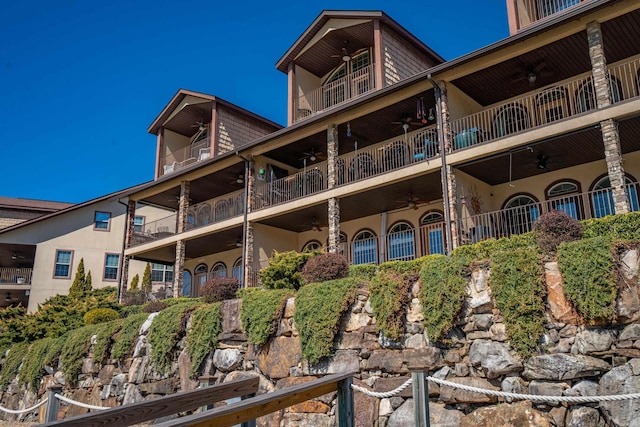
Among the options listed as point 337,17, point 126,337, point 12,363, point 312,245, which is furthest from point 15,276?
point 337,17

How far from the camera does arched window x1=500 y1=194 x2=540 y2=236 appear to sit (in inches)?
621

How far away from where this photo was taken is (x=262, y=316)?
1151 centimetres

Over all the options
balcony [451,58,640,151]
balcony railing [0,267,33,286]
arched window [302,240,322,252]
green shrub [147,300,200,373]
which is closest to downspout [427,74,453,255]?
balcony [451,58,640,151]

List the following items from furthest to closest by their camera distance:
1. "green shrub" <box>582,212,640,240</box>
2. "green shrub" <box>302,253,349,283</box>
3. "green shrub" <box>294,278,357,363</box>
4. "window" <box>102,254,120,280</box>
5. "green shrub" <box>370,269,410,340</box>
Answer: "window" <box>102,254,120,280</box>, "green shrub" <box>302,253,349,283</box>, "green shrub" <box>582,212,640,240</box>, "green shrub" <box>294,278,357,363</box>, "green shrub" <box>370,269,410,340</box>

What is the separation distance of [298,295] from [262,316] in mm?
960

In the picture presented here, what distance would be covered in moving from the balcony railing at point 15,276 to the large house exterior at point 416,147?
10726mm

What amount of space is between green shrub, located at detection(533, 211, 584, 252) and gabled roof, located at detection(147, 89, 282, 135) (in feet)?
60.7

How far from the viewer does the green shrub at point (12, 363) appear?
17.9m

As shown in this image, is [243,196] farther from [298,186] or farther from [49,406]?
[49,406]

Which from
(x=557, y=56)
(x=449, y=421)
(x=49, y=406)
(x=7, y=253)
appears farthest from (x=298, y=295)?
(x=7, y=253)

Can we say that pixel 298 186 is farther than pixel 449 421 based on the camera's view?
Yes

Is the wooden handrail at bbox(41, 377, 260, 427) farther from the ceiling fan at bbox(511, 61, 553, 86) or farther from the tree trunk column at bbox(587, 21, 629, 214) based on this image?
the ceiling fan at bbox(511, 61, 553, 86)

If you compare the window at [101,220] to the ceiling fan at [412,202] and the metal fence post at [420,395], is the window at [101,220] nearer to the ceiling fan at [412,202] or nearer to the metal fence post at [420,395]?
the ceiling fan at [412,202]

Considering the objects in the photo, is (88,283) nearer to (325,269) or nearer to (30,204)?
(30,204)
